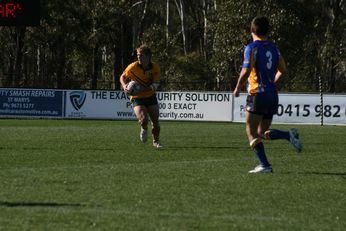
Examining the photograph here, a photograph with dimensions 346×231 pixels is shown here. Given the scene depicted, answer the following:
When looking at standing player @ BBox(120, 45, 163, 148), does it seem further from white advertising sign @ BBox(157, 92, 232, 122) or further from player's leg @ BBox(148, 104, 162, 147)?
white advertising sign @ BBox(157, 92, 232, 122)

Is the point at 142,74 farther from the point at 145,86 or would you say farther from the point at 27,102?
the point at 27,102

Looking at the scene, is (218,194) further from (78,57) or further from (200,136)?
(78,57)

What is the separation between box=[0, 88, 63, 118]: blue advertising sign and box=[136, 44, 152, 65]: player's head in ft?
70.0

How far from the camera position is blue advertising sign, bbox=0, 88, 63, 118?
39656 mm

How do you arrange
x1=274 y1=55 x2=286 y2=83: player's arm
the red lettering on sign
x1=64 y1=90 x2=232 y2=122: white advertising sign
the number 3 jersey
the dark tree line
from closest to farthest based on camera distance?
1. the number 3 jersey
2. x1=274 y1=55 x2=286 y2=83: player's arm
3. the red lettering on sign
4. x1=64 y1=90 x2=232 y2=122: white advertising sign
5. the dark tree line

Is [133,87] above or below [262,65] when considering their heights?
below

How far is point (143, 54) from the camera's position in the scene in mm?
18422

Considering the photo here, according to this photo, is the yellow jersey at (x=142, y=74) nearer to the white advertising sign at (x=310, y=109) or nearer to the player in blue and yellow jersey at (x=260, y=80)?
the player in blue and yellow jersey at (x=260, y=80)

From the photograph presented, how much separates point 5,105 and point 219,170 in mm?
27681

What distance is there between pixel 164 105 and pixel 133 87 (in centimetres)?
2016

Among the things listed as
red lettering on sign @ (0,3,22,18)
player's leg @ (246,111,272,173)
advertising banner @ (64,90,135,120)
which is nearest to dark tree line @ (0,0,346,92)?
advertising banner @ (64,90,135,120)

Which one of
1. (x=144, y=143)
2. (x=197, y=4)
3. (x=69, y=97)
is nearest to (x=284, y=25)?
(x=197, y=4)

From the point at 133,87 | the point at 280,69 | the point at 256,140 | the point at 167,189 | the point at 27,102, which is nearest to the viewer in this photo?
the point at 167,189

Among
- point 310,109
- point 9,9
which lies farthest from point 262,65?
point 310,109
